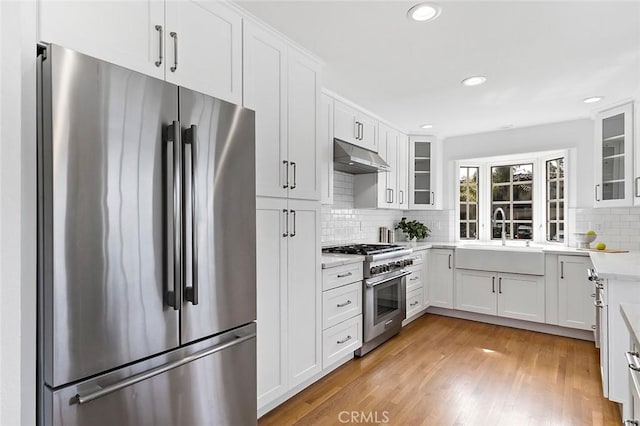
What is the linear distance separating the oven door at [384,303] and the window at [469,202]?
1642 millimetres

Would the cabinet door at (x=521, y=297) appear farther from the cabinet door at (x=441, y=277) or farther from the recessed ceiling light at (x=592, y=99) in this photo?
the recessed ceiling light at (x=592, y=99)

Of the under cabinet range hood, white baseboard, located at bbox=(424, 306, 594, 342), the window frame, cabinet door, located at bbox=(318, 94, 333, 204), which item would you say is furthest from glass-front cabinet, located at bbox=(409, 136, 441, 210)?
cabinet door, located at bbox=(318, 94, 333, 204)

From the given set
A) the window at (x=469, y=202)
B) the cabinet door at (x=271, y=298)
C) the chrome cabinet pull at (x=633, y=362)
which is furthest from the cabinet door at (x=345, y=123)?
the chrome cabinet pull at (x=633, y=362)

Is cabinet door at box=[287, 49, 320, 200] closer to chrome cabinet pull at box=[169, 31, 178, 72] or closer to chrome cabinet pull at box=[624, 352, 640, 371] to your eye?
chrome cabinet pull at box=[169, 31, 178, 72]

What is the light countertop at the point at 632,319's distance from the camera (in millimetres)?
1126

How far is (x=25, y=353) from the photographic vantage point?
1.16 meters

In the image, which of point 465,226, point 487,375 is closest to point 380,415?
point 487,375

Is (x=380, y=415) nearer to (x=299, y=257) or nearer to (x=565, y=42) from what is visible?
(x=299, y=257)

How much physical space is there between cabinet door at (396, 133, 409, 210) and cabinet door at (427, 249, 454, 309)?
2.37ft

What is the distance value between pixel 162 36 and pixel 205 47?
9.1 inches

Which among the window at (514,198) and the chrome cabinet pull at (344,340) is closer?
the chrome cabinet pull at (344,340)

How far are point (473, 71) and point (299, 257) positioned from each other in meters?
1.93

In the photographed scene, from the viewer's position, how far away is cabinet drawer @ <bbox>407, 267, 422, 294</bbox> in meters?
4.05

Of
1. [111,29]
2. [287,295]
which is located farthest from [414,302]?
[111,29]
